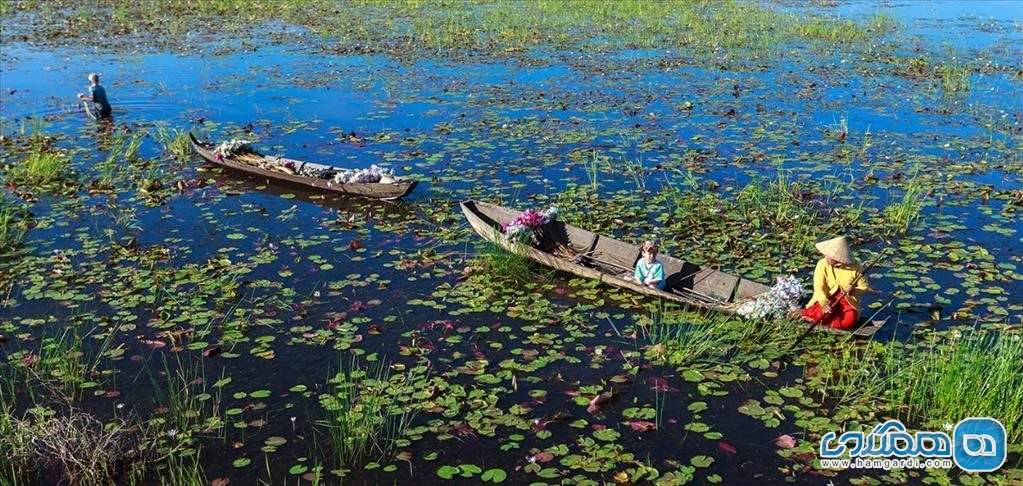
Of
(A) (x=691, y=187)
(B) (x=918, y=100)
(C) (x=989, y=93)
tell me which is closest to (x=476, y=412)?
(A) (x=691, y=187)

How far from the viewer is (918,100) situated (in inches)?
781

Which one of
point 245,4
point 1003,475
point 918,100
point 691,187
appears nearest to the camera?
point 1003,475

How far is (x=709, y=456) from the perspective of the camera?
7.00 metres

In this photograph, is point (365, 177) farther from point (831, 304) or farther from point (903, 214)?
point (903, 214)

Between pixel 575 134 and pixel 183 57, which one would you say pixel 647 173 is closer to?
pixel 575 134

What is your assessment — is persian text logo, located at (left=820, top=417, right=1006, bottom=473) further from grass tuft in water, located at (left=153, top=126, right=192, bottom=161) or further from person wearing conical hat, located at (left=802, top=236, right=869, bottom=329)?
grass tuft in water, located at (left=153, top=126, right=192, bottom=161)

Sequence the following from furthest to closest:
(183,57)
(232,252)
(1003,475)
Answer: (183,57), (232,252), (1003,475)

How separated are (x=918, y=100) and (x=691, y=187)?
372 inches

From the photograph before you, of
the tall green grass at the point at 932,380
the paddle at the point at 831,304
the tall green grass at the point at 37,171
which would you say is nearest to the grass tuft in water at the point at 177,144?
the tall green grass at the point at 37,171

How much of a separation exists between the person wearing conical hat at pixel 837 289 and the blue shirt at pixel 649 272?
5.45 feet

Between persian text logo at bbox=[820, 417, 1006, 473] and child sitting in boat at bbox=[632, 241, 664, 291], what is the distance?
2937 millimetres

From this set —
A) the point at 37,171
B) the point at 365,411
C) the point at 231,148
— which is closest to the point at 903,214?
the point at 365,411

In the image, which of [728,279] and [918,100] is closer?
[728,279]

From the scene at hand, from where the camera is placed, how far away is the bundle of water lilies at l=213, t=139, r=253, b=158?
14984mm
